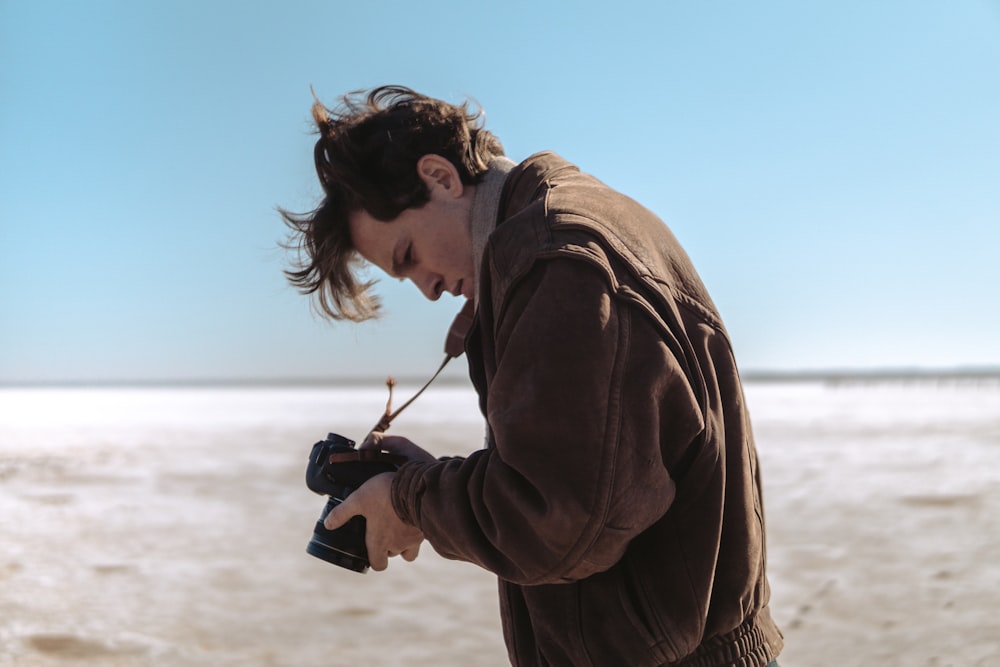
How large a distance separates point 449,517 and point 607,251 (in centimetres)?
49

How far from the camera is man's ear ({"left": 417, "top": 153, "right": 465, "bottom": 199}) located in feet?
5.97

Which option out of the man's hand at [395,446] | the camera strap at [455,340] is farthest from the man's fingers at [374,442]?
the camera strap at [455,340]

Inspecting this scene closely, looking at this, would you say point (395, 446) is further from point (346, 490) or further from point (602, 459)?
point (602, 459)

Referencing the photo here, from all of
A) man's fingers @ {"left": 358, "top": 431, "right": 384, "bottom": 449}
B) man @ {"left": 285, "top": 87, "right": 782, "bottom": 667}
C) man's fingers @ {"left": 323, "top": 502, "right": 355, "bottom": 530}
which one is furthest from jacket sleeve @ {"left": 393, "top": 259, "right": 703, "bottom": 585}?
man's fingers @ {"left": 358, "top": 431, "right": 384, "bottom": 449}

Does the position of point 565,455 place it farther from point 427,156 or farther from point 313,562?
point 313,562

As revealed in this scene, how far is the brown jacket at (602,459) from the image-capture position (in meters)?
1.28

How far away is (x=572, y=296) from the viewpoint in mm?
1291

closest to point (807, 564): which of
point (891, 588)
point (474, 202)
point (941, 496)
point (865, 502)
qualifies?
point (891, 588)

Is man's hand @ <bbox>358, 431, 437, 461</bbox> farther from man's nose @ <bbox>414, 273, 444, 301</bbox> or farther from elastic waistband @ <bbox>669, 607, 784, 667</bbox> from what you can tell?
elastic waistband @ <bbox>669, 607, 784, 667</bbox>

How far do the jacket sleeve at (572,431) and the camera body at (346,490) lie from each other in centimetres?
42

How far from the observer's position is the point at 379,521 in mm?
1630

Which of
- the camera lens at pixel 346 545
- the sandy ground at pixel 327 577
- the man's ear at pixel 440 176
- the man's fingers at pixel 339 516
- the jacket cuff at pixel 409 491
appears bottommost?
the sandy ground at pixel 327 577

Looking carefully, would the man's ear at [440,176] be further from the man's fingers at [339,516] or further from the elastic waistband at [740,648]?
the elastic waistband at [740,648]

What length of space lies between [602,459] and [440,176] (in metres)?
0.81
